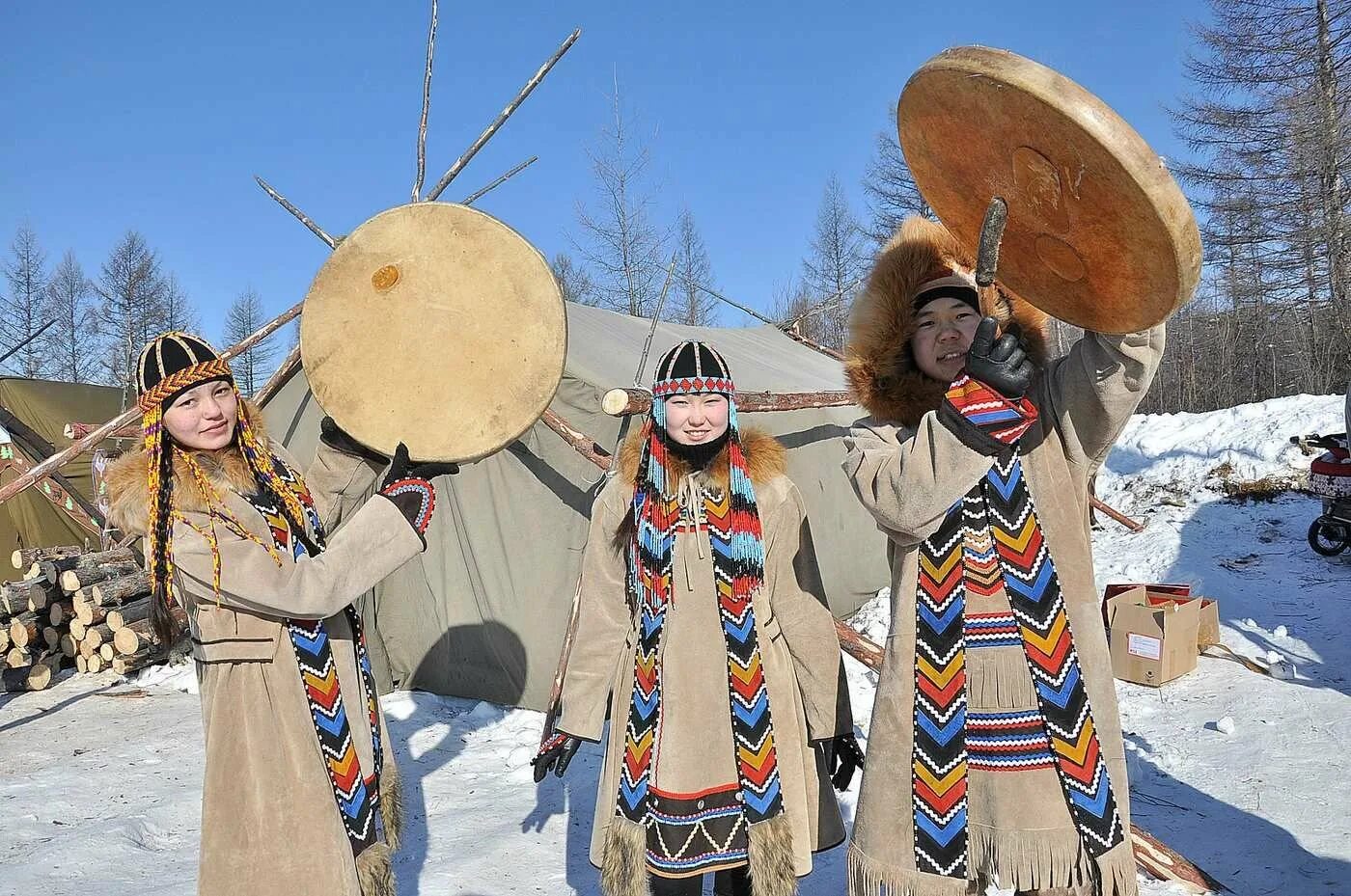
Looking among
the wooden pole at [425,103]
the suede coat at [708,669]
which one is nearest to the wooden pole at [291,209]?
the wooden pole at [425,103]

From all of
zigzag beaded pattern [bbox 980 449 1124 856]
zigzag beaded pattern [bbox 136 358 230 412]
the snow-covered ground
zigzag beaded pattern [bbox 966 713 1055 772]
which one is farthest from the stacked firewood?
zigzag beaded pattern [bbox 980 449 1124 856]

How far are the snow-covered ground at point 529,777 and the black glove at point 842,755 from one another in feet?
3.52

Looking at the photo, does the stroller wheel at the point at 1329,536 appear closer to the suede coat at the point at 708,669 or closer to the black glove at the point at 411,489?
the suede coat at the point at 708,669

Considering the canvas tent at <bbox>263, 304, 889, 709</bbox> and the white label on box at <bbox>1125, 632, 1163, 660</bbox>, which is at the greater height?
the canvas tent at <bbox>263, 304, 889, 709</bbox>

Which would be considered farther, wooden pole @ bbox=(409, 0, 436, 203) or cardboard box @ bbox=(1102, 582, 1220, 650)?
cardboard box @ bbox=(1102, 582, 1220, 650)

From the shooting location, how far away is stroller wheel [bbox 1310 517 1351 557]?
7426 mm

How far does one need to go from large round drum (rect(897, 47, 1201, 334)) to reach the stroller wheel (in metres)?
7.59

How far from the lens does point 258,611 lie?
1946 mm

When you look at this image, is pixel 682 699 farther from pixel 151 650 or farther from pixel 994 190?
pixel 151 650

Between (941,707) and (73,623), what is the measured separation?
22.8 feet

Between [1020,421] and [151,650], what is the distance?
6926mm

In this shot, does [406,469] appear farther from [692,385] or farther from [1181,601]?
[1181,601]

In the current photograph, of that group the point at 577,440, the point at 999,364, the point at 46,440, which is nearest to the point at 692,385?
the point at 999,364

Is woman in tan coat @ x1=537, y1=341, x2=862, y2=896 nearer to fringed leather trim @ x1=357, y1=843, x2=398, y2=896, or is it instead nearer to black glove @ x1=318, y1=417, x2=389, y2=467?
fringed leather trim @ x1=357, y1=843, x2=398, y2=896
